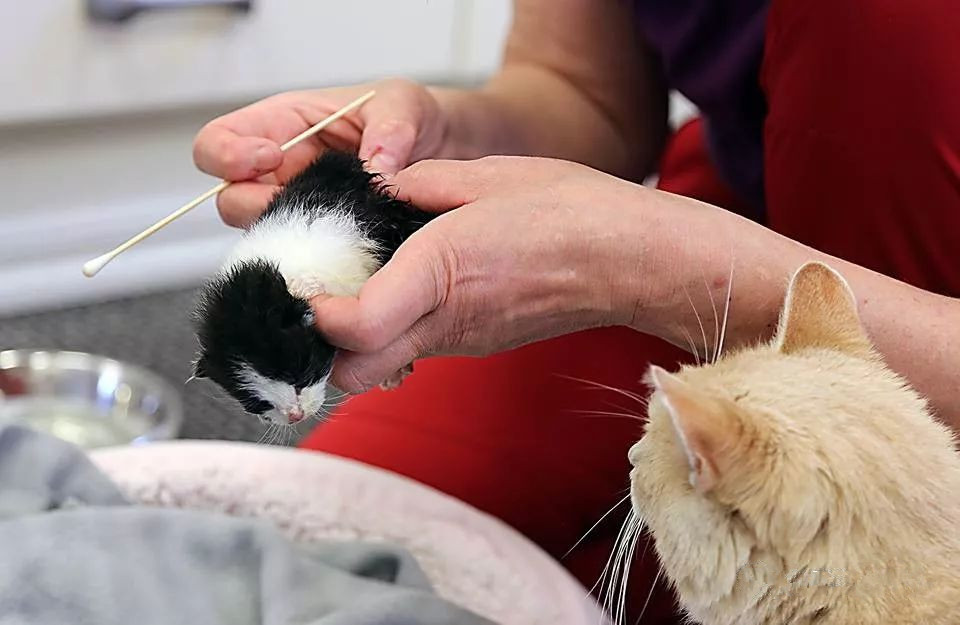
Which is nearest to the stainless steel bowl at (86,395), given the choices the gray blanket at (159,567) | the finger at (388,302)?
the gray blanket at (159,567)

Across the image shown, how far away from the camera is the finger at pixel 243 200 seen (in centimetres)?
78

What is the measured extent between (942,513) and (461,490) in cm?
51

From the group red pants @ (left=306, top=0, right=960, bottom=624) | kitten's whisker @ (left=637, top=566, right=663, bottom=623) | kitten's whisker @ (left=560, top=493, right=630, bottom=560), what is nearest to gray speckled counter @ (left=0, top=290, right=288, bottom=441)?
red pants @ (left=306, top=0, right=960, bottom=624)

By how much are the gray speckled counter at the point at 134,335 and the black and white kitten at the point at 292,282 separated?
0.86m

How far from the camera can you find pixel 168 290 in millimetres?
1778

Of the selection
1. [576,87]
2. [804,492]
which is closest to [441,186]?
[804,492]

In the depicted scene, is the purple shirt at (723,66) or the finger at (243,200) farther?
the purple shirt at (723,66)

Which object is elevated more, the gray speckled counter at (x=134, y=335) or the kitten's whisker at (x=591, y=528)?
the kitten's whisker at (x=591, y=528)

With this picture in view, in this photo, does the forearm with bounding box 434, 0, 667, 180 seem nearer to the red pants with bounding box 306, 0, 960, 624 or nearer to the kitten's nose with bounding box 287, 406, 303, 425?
the red pants with bounding box 306, 0, 960, 624

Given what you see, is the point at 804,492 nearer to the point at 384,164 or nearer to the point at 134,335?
the point at 384,164

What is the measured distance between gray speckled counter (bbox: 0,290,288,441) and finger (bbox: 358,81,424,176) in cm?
75

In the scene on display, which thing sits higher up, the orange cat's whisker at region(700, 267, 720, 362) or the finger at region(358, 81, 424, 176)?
the finger at region(358, 81, 424, 176)

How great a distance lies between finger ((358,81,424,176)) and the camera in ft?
2.59

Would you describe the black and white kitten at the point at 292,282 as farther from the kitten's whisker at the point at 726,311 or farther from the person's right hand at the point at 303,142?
the kitten's whisker at the point at 726,311
